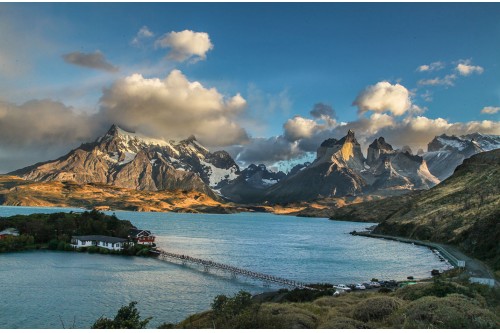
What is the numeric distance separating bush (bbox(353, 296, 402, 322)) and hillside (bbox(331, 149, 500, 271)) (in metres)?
54.7

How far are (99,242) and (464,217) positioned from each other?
381ft

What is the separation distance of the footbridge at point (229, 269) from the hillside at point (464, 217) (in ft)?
126

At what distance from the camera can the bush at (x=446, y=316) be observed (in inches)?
914

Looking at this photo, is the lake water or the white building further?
the white building

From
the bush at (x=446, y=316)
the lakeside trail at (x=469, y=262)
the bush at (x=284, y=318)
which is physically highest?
the bush at (x=446, y=316)

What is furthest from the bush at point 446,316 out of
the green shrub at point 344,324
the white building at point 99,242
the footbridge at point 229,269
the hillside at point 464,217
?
the white building at point 99,242

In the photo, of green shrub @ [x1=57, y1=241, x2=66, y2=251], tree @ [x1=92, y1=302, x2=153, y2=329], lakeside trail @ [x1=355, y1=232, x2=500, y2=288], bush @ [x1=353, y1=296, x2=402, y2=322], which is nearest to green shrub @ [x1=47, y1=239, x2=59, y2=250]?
green shrub @ [x1=57, y1=241, x2=66, y2=251]

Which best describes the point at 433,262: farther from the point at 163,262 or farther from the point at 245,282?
the point at 163,262

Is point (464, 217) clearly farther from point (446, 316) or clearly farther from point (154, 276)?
point (446, 316)

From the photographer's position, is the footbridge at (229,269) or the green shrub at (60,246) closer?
the footbridge at (229,269)

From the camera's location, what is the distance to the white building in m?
118

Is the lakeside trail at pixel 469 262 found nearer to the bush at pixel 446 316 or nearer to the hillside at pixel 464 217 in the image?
the hillside at pixel 464 217

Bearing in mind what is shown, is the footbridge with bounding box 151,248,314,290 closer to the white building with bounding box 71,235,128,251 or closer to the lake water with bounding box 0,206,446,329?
the lake water with bounding box 0,206,446,329

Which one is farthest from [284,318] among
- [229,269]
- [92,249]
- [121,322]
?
[92,249]
